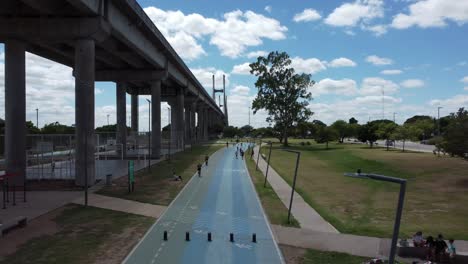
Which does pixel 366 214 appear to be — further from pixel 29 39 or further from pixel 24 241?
pixel 29 39

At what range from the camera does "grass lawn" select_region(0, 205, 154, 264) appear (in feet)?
50.5

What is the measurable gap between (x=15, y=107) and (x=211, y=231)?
803 inches

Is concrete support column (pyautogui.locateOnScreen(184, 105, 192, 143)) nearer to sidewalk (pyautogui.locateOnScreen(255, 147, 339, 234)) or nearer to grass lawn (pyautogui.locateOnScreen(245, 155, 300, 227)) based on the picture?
grass lawn (pyautogui.locateOnScreen(245, 155, 300, 227))

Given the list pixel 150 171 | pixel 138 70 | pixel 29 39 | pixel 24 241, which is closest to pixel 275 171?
pixel 150 171

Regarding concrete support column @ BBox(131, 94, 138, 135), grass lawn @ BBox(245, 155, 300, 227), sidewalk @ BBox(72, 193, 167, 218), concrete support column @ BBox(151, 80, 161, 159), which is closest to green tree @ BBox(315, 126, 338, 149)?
concrete support column @ BBox(131, 94, 138, 135)

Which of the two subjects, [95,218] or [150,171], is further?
[150,171]

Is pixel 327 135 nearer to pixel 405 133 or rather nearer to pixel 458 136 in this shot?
pixel 405 133

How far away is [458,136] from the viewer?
38.5m

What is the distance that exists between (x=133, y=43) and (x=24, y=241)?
26.7m

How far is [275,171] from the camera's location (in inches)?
1943

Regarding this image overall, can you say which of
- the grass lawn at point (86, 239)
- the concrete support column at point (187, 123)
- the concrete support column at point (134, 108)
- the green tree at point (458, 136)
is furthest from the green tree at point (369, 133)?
the grass lawn at point (86, 239)

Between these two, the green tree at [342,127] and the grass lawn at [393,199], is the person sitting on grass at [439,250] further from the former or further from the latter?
the green tree at [342,127]

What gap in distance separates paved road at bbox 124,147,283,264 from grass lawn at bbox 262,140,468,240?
392 centimetres

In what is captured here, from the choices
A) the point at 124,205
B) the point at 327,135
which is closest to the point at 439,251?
the point at 124,205
